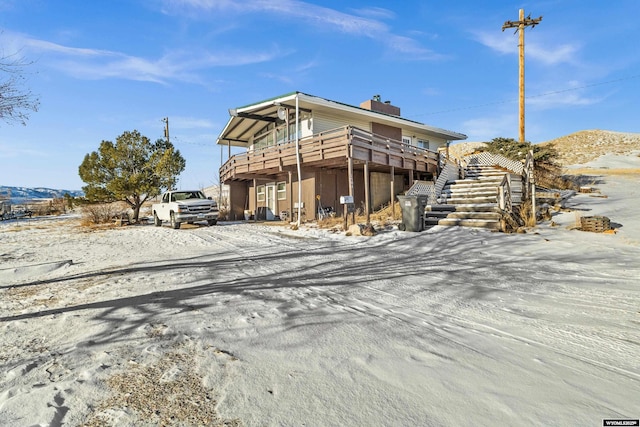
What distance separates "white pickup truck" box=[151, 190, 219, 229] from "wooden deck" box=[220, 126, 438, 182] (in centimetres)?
342

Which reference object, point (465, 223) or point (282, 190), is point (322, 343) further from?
point (282, 190)

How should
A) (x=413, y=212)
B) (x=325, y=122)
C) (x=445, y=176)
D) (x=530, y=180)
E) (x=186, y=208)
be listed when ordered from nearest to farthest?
(x=413, y=212)
(x=530, y=180)
(x=186, y=208)
(x=445, y=176)
(x=325, y=122)

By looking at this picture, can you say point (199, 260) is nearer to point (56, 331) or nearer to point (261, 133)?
point (56, 331)

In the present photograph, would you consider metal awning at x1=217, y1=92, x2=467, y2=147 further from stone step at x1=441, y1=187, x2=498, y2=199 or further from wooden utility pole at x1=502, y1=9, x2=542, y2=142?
stone step at x1=441, y1=187, x2=498, y2=199

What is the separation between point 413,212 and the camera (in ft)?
38.0

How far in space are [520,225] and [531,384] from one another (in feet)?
34.5

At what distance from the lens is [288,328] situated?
11.7 feet

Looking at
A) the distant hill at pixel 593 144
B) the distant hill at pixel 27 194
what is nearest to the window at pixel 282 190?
the distant hill at pixel 27 194

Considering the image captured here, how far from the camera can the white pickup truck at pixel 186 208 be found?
53.2ft

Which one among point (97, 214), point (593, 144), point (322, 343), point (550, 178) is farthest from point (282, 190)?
point (593, 144)

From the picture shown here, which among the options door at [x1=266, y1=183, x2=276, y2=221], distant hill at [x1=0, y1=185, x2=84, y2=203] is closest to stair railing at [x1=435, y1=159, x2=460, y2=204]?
door at [x1=266, y1=183, x2=276, y2=221]

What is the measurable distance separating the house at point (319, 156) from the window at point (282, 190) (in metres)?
0.06

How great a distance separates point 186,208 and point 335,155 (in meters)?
7.72

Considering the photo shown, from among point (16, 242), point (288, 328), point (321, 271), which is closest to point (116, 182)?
point (16, 242)
